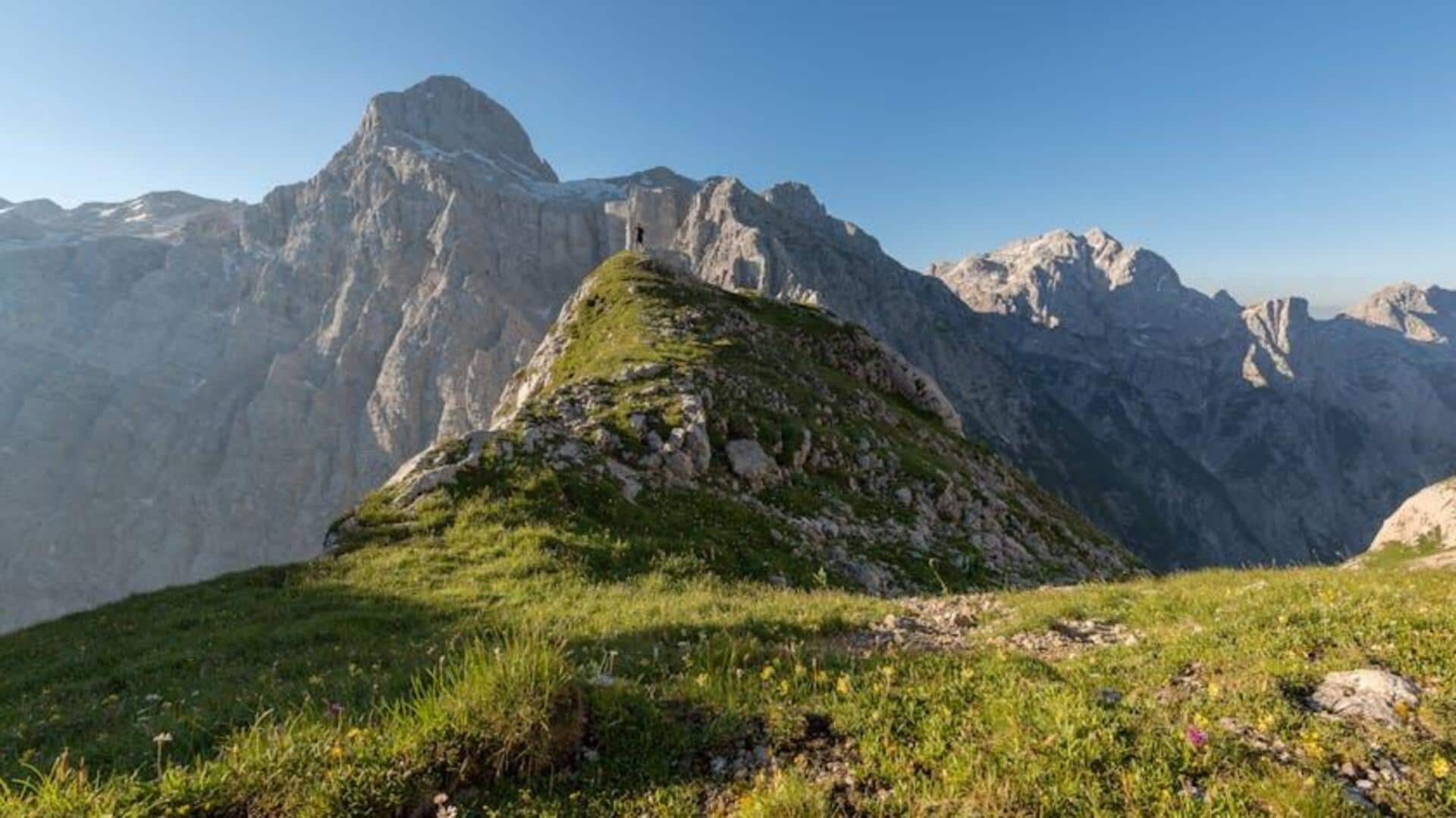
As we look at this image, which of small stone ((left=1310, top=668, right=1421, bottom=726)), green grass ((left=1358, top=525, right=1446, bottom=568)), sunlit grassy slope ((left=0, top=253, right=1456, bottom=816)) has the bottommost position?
green grass ((left=1358, top=525, right=1446, bottom=568))

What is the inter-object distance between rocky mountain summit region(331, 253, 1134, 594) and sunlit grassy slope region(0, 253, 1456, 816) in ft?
27.3

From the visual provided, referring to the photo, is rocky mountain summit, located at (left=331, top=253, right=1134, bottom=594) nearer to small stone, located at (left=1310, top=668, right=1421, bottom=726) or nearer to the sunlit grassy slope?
the sunlit grassy slope

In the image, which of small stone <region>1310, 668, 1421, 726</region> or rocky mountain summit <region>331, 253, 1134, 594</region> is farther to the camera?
rocky mountain summit <region>331, 253, 1134, 594</region>

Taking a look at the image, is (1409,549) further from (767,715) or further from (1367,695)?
(767,715)

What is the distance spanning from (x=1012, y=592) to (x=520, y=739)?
12.7 metres

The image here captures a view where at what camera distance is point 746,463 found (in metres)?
28.5

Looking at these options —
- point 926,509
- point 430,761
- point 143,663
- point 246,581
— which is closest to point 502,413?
point 246,581

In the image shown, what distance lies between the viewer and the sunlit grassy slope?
530 centimetres

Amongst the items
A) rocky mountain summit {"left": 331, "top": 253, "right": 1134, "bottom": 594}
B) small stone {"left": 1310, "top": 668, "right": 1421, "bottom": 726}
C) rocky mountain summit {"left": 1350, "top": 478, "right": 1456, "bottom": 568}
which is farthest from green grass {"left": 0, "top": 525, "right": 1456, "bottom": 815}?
rocky mountain summit {"left": 1350, "top": 478, "right": 1456, "bottom": 568}

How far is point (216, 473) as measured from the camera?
7712 inches

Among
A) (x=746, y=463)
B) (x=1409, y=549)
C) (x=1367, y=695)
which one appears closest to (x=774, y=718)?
(x=1367, y=695)

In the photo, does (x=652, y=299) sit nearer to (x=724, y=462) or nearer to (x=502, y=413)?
(x=502, y=413)

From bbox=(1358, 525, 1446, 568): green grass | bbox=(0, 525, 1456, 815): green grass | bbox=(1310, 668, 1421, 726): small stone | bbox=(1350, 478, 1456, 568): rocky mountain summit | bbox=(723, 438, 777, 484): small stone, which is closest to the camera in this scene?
bbox=(0, 525, 1456, 815): green grass

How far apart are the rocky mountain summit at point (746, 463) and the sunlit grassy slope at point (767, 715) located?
27.3ft
